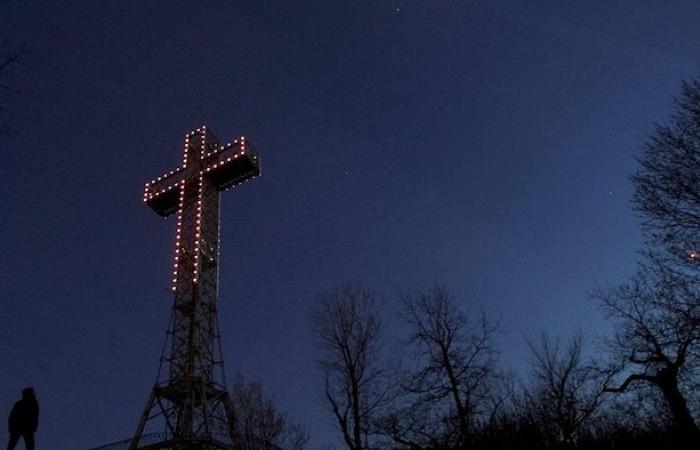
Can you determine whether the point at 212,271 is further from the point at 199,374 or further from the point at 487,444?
the point at 487,444

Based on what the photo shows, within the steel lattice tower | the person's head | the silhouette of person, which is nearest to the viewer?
the silhouette of person

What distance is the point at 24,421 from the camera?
37.7 ft

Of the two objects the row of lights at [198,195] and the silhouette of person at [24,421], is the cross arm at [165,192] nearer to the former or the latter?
the row of lights at [198,195]

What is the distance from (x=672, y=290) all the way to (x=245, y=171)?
21.6 m

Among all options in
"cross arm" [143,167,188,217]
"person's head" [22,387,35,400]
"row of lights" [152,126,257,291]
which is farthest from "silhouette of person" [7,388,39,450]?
"cross arm" [143,167,188,217]

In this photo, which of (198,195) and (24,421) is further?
(198,195)

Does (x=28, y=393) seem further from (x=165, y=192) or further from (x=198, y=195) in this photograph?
(x=165, y=192)

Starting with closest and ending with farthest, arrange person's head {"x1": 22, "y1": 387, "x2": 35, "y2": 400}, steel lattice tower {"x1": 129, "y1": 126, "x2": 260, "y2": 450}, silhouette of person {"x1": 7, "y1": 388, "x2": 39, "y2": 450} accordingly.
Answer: silhouette of person {"x1": 7, "y1": 388, "x2": 39, "y2": 450}, person's head {"x1": 22, "y1": 387, "x2": 35, "y2": 400}, steel lattice tower {"x1": 129, "y1": 126, "x2": 260, "y2": 450}

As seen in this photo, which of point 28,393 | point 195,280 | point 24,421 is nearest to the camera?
point 24,421

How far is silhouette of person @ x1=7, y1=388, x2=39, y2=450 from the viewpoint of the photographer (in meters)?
11.5

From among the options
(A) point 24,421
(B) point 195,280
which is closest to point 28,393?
(A) point 24,421

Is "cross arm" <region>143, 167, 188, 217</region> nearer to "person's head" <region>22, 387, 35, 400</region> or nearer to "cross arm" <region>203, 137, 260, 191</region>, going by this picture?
"cross arm" <region>203, 137, 260, 191</region>

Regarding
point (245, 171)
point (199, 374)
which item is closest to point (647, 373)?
point (199, 374)

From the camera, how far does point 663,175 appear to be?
45.5ft
